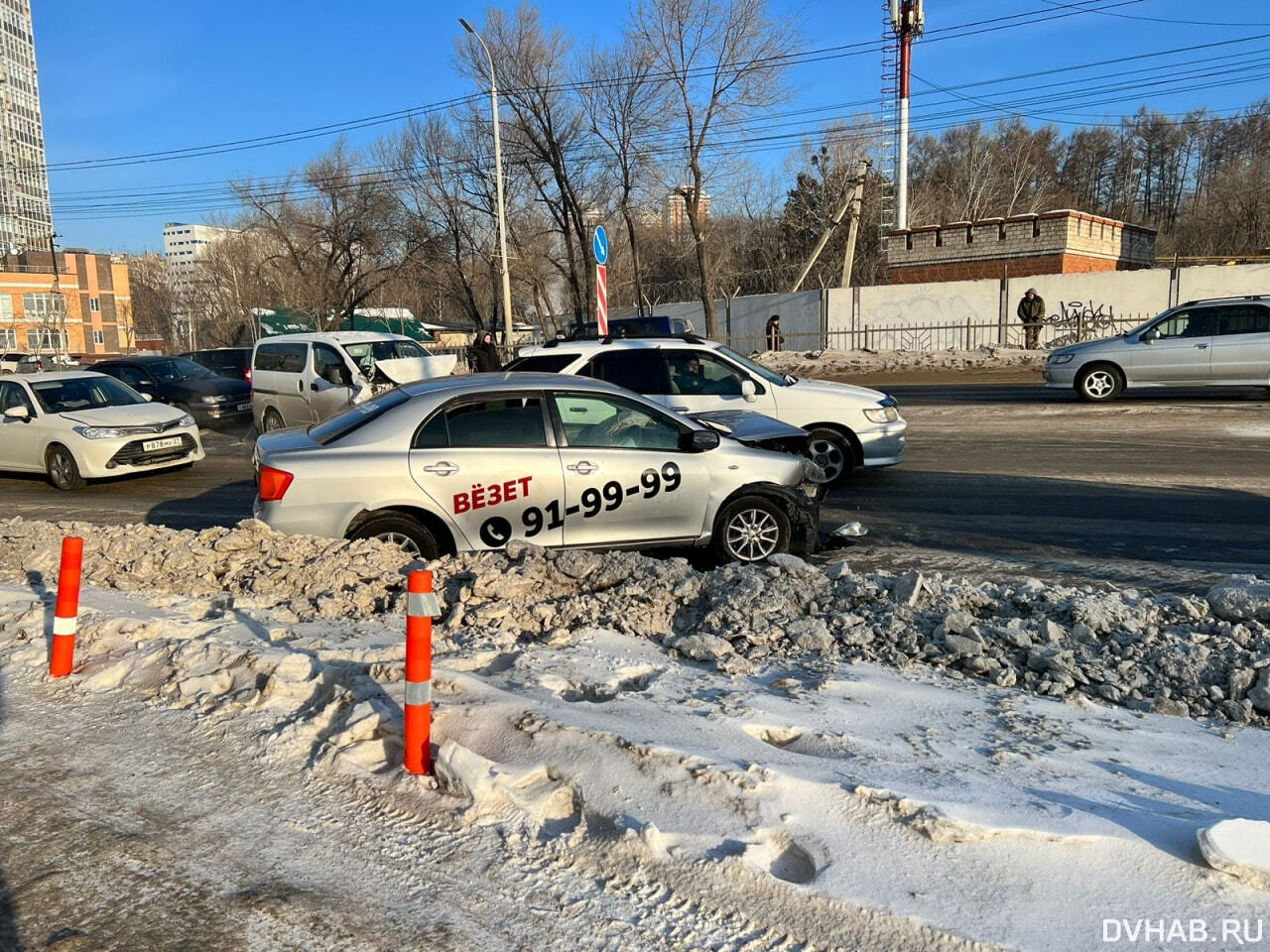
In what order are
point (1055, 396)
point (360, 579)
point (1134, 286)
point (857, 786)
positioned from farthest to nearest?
point (1134, 286) < point (1055, 396) < point (360, 579) < point (857, 786)

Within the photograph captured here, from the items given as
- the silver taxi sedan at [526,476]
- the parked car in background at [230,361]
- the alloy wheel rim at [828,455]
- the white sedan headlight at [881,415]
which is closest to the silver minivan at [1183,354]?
the white sedan headlight at [881,415]

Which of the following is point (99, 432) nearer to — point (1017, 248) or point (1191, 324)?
point (1191, 324)

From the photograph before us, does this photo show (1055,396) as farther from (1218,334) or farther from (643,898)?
(643,898)

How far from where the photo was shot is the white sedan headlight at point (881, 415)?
1010cm

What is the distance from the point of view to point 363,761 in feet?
12.5

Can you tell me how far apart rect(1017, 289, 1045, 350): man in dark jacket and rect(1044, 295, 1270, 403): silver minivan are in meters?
10.6

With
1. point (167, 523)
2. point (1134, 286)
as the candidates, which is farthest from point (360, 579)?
point (1134, 286)

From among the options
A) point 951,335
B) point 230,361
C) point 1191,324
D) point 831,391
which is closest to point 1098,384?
point 1191,324

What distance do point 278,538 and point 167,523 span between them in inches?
167

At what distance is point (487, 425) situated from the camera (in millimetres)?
6660

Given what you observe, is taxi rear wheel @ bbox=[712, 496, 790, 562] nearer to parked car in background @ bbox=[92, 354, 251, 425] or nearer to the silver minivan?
the silver minivan

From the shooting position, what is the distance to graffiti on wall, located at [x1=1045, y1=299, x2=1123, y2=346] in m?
28.3

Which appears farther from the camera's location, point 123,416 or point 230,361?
point 230,361

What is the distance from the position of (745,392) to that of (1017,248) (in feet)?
92.9
